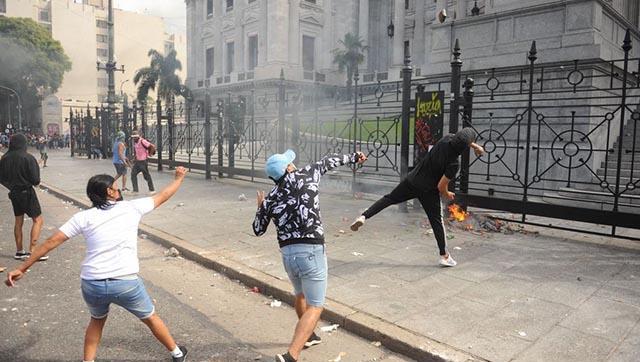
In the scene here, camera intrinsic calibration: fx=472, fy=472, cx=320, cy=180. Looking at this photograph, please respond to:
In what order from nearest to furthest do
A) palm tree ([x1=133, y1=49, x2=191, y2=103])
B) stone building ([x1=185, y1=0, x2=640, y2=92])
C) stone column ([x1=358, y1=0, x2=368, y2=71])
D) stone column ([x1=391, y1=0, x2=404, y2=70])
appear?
1. stone column ([x1=391, y1=0, x2=404, y2=70])
2. stone building ([x1=185, y1=0, x2=640, y2=92])
3. stone column ([x1=358, y1=0, x2=368, y2=71])
4. palm tree ([x1=133, y1=49, x2=191, y2=103])

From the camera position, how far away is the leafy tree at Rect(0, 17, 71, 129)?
2026 inches

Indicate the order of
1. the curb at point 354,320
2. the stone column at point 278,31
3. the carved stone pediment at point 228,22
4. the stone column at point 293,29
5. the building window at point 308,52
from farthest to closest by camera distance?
1. the carved stone pediment at point 228,22
2. the building window at point 308,52
3. the stone column at point 293,29
4. the stone column at point 278,31
5. the curb at point 354,320

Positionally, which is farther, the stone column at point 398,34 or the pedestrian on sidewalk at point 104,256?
the stone column at point 398,34

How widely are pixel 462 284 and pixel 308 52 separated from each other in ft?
163

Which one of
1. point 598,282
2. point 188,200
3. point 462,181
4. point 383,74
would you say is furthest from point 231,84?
point 598,282

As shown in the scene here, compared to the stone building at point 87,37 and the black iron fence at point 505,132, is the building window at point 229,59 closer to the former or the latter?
the stone building at point 87,37

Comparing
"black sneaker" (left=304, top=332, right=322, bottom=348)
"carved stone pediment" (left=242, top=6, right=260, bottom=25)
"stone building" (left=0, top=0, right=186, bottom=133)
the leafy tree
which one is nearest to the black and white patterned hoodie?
"black sneaker" (left=304, top=332, right=322, bottom=348)

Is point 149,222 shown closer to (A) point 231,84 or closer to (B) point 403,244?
(B) point 403,244

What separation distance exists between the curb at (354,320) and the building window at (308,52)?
156 feet

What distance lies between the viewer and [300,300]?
3.66 m

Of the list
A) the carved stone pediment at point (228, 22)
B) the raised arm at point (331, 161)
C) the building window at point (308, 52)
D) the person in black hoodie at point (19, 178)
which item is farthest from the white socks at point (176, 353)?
the carved stone pediment at point (228, 22)

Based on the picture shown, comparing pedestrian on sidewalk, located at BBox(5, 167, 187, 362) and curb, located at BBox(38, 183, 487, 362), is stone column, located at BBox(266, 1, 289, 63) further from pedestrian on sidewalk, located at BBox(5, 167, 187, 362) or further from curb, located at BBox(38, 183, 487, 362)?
pedestrian on sidewalk, located at BBox(5, 167, 187, 362)

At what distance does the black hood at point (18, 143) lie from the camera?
640cm

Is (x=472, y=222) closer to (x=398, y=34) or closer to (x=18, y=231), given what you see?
(x=18, y=231)
